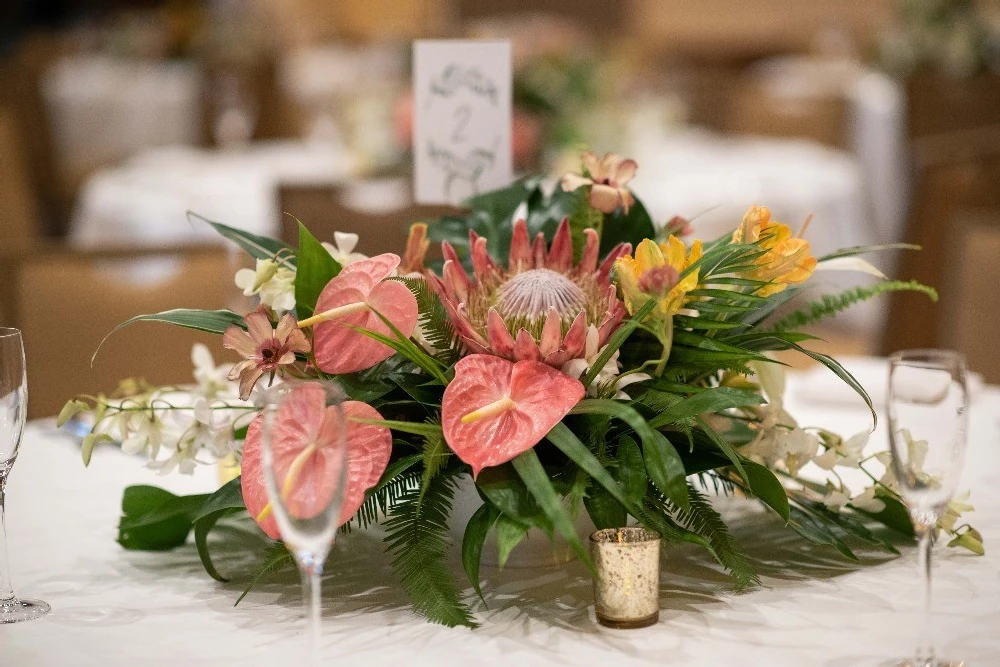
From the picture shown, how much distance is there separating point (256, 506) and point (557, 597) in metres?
0.24

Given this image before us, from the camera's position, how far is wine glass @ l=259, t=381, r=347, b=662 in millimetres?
708

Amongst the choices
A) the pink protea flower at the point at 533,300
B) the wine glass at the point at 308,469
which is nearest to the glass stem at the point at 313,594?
the wine glass at the point at 308,469

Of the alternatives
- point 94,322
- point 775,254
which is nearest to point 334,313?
point 775,254

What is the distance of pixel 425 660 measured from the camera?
81cm

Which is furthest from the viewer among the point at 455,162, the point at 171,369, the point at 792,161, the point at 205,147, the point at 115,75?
the point at 115,75

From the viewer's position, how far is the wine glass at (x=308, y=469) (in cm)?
71

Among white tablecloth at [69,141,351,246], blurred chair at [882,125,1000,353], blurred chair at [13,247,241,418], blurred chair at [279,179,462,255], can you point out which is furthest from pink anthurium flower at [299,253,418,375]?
white tablecloth at [69,141,351,246]

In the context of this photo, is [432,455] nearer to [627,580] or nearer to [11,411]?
[627,580]

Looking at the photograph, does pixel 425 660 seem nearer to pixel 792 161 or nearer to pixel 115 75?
pixel 792 161

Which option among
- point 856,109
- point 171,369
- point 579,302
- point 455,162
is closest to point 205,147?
point 856,109

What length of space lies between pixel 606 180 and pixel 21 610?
1.90 ft

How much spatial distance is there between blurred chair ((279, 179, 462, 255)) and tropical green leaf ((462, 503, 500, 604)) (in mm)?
1296

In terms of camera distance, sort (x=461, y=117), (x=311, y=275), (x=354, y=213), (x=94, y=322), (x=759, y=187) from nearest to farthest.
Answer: (x=311, y=275) → (x=461, y=117) → (x=94, y=322) → (x=354, y=213) → (x=759, y=187)

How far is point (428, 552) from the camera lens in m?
0.86
